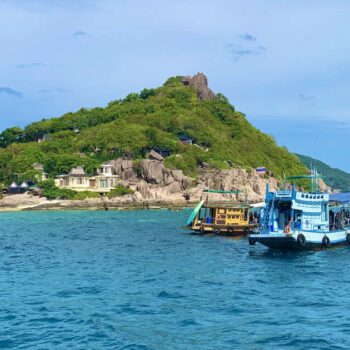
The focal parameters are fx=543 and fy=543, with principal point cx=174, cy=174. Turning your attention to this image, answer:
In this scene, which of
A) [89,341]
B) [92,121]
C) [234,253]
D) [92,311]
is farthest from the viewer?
[92,121]

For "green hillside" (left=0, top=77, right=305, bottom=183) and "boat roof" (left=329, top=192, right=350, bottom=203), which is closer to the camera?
"boat roof" (left=329, top=192, right=350, bottom=203)

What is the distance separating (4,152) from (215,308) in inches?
5167

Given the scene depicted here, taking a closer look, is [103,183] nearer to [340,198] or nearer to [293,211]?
[340,198]

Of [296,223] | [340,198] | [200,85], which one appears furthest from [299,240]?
[200,85]

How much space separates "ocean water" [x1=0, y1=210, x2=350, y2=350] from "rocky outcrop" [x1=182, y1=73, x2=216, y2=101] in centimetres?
13846

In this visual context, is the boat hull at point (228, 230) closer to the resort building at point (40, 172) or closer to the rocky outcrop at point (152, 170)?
the rocky outcrop at point (152, 170)

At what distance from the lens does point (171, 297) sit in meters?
29.1

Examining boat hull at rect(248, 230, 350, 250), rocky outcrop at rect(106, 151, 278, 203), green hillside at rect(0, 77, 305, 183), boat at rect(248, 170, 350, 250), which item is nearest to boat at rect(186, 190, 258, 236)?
boat at rect(248, 170, 350, 250)

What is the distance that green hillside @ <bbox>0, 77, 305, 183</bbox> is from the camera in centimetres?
13925

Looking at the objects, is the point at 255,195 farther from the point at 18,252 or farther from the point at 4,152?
the point at 18,252

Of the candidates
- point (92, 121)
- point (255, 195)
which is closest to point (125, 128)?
point (92, 121)

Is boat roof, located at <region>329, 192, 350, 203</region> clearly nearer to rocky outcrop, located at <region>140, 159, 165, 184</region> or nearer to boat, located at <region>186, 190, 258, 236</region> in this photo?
boat, located at <region>186, 190, 258, 236</region>

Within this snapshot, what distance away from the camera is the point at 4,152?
486 feet

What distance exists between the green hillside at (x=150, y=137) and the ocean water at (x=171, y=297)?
87.3m
